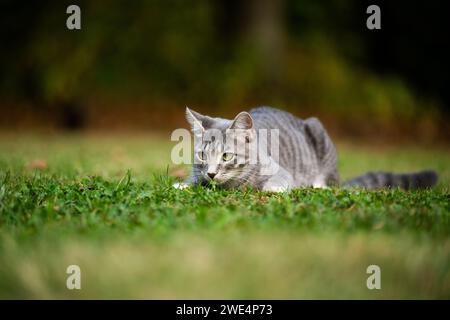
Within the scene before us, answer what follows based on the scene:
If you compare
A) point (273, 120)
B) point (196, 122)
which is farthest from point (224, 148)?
point (273, 120)

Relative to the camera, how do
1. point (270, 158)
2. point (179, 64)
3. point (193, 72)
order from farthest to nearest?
1. point (193, 72)
2. point (179, 64)
3. point (270, 158)

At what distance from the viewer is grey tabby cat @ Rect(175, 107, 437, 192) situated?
5234 millimetres

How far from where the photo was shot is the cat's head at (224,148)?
517 cm

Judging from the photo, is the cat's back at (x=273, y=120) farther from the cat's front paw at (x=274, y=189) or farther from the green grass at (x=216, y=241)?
the green grass at (x=216, y=241)

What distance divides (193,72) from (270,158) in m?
10.4

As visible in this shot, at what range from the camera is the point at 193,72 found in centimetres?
1570

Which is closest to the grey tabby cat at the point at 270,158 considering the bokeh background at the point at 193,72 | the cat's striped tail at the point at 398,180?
the cat's striped tail at the point at 398,180

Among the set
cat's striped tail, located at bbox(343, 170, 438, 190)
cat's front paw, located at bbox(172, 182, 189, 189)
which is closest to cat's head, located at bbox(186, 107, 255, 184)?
cat's front paw, located at bbox(172, 182, 189, 189)

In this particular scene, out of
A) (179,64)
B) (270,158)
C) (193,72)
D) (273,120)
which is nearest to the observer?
(270,158)

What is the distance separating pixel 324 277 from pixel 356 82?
13368 mm

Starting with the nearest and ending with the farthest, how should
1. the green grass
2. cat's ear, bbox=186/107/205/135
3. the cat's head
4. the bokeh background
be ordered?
the green grass → the cat's head → cat's ear, bbox=186/107/205/135 → the bokeh background

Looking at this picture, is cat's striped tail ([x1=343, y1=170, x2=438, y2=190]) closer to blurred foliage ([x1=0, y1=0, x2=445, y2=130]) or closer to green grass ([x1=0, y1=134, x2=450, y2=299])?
green grass ([x1=0, y1=134, x2=450, y2=299])

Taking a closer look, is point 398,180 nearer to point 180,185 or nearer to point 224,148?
point 224,148

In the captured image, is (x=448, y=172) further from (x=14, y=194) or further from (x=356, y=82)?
(x=356, y=82)
